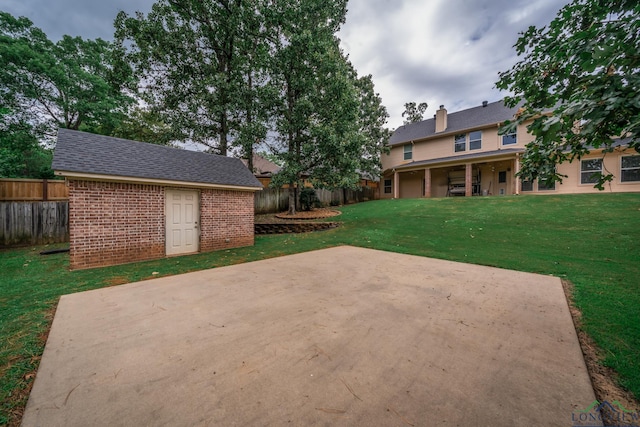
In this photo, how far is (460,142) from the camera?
17641 millimetres

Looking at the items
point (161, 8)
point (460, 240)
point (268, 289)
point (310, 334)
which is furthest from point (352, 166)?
point (161, 8)

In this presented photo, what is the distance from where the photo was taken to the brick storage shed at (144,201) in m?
5.59

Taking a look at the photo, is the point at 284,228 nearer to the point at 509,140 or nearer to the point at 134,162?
the point at 134,162

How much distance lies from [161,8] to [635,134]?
17.0m

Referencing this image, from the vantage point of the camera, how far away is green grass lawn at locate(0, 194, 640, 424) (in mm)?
2322

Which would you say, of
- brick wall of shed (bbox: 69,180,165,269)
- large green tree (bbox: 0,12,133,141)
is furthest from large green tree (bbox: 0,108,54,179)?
brick wall of shed (bbox: 69,180,165,269)

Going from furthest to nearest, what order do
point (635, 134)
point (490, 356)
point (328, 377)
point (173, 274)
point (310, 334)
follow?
1. point (173, 274)
2. point (310, 334)
3. point (490, 356)
4. point (328, 377)
5. point (635, 134)

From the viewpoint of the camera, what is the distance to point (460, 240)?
7.93 metres

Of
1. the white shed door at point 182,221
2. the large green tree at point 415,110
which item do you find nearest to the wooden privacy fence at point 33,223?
the white shed door at point 182,221

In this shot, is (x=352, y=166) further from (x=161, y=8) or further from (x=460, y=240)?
(x=161, y=8)

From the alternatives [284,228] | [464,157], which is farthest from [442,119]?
[284,228]

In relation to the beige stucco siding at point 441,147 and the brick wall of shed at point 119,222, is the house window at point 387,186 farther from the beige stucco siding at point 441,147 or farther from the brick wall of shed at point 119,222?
the brick wall of shed at point 119,222

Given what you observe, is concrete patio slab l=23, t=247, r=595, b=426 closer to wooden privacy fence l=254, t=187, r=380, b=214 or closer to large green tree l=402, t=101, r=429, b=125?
wooden privacy fence l=254, t=187, r=380, b=214

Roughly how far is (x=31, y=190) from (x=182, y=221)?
6292mm
